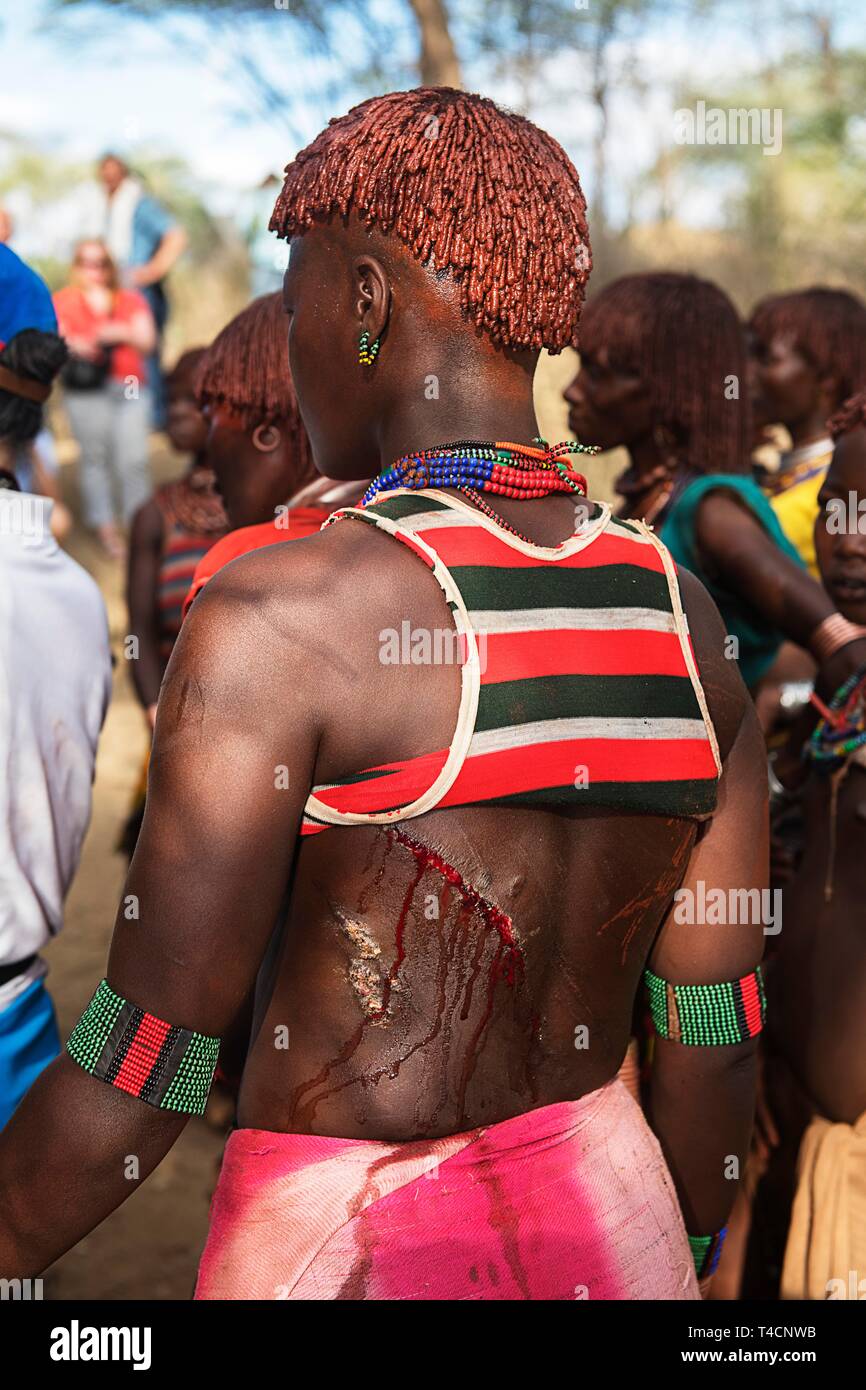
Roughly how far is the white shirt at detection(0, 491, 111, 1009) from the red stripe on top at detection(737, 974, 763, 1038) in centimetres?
109

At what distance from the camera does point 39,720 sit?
226 cm

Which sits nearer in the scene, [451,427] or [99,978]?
[451,427]

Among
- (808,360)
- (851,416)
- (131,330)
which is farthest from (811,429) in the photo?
(131,330)

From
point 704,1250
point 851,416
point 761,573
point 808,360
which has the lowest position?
point 704,1250

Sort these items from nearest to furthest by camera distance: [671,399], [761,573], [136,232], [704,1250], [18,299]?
[704,1250], [18,299], [761,573], [671,399], [136,232]

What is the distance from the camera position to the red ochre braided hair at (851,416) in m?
2.77

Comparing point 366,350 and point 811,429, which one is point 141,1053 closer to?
point 366,350

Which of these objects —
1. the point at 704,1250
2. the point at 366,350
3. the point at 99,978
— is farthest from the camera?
the point at 99,978

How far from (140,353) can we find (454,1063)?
→ 9.65 meters

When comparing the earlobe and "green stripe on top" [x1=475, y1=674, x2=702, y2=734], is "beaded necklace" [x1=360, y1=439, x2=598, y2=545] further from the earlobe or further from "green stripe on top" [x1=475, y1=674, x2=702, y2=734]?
the earlobe

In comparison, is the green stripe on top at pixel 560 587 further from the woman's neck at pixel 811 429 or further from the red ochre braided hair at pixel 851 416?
the woman's neck at pixel 811 429

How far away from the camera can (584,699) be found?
1.62 meters

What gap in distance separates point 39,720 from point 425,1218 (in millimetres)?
1057

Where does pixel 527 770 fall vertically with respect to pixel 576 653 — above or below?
below
